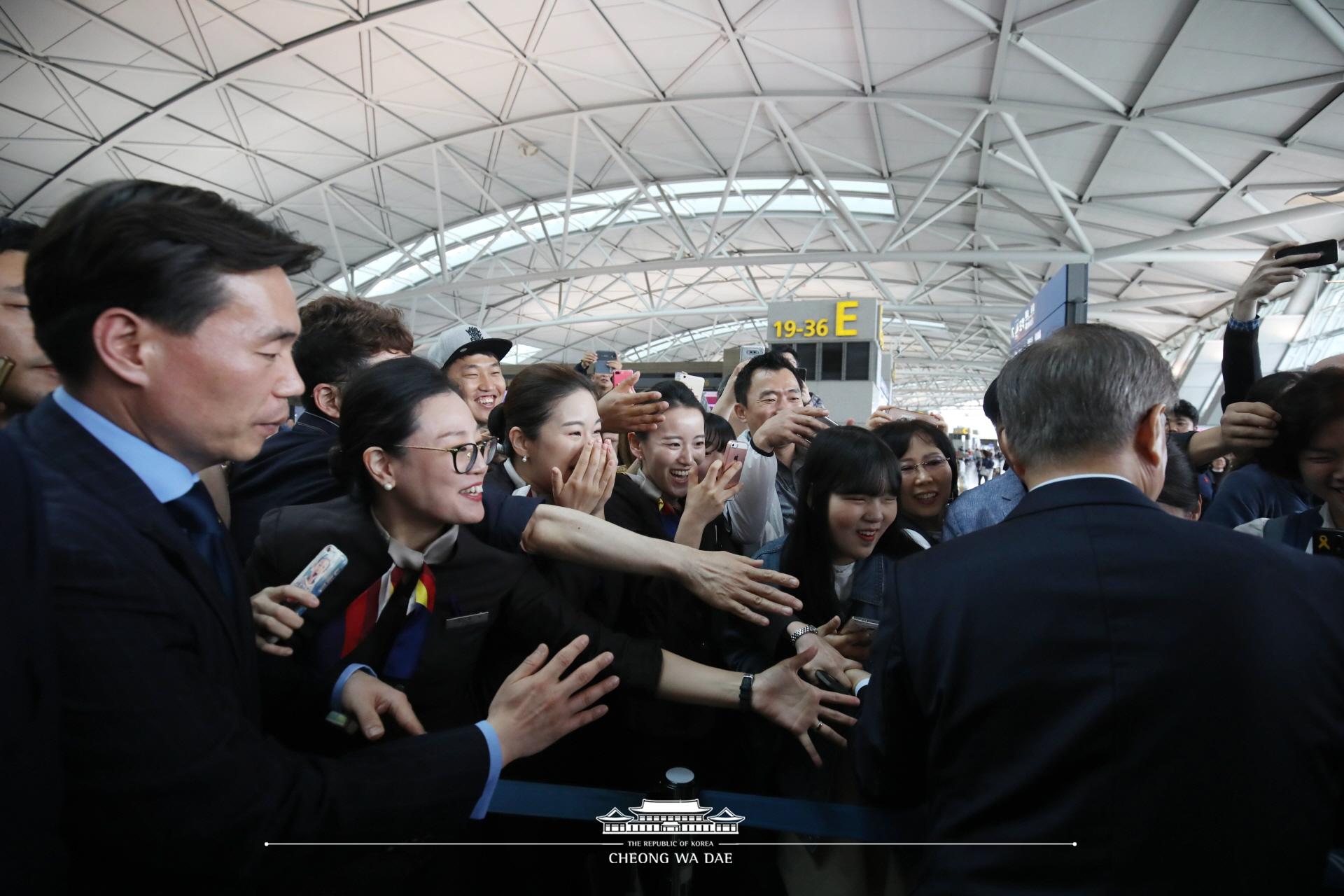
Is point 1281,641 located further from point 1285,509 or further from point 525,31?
point 525,31

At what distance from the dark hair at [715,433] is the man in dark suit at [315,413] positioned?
1120 mm

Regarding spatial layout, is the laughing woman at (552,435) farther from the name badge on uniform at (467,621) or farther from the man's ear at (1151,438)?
the man's ear at (1151,438)

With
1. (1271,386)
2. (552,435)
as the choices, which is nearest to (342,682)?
(552,435)

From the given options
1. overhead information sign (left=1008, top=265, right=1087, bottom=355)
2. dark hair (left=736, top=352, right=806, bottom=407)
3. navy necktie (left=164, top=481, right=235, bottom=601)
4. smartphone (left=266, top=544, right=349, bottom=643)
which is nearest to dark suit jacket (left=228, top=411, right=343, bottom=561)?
smartphone (left=266, top=544, right=349, bottom=643)

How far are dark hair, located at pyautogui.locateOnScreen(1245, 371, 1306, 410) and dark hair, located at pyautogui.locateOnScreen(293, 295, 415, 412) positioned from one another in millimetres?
2731

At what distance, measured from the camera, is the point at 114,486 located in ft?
2.82

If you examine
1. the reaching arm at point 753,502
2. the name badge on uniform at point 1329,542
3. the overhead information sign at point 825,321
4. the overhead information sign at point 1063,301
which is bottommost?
the name badge on uniform at point 1329,542

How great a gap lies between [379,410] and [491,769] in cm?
81

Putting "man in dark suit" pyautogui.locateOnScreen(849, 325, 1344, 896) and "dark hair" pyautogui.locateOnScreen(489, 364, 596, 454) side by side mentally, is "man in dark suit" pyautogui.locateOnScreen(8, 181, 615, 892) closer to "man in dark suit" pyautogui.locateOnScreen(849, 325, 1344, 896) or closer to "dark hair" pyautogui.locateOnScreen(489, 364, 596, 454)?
"man in dark suit" pyautogui.locateOnScreen(849, 325, 1344, 896)

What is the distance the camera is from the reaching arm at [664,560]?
1445 millimetres

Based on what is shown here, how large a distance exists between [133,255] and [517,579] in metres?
0.93

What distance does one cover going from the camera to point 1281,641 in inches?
36.7

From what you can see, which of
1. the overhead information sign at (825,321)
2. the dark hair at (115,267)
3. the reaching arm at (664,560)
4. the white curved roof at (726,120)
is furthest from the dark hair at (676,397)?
the overhead information sign at (825,321)

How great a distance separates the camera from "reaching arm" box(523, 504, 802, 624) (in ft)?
4.74
